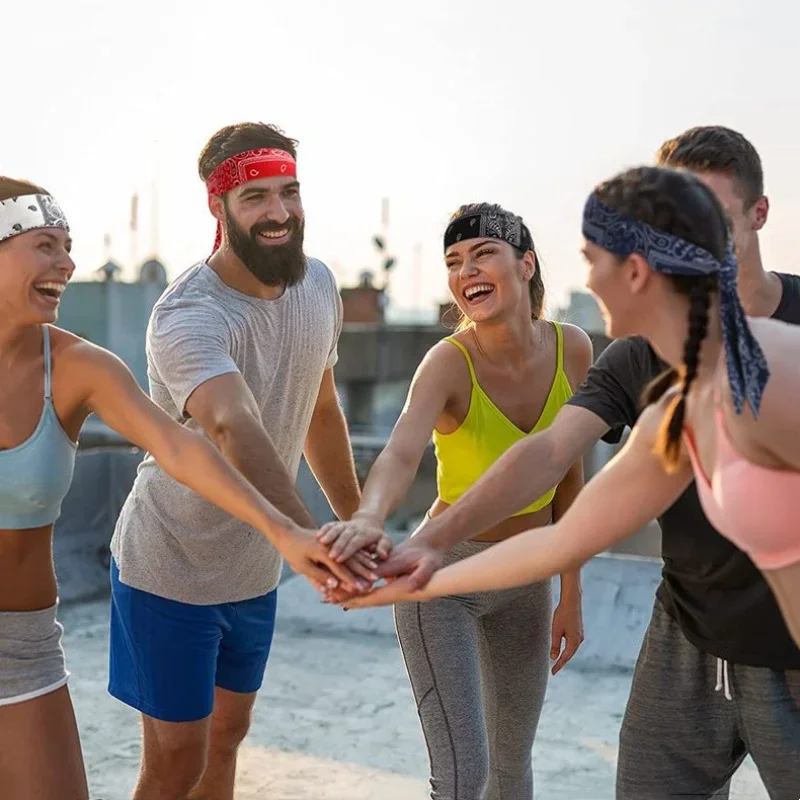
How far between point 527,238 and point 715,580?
1.29m

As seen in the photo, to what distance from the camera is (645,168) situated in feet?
7.42

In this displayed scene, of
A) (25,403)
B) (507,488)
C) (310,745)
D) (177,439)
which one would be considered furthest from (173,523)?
(310,745)

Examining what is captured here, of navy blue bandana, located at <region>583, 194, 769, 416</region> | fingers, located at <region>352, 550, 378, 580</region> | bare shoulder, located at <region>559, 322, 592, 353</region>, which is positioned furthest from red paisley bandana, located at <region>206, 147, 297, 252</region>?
navy blue bandana, located at <region>583, 194, 769, 416</region>

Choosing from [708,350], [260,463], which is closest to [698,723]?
[708,350]

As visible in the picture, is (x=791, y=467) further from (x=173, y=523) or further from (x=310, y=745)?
(x=310, y=745)

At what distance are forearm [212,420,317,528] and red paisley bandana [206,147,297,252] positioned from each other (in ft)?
2.67

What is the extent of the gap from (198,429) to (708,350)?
1737mm

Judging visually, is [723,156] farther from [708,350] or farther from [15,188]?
[15,188]

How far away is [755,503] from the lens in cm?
206

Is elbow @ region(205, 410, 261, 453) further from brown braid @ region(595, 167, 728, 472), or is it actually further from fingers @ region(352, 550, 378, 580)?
brown braid @ region(595, 167, 728, 472)

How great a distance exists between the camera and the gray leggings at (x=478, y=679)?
3262 mm

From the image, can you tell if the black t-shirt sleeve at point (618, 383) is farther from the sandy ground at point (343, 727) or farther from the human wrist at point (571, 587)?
the sandy ground at point (343, 727)

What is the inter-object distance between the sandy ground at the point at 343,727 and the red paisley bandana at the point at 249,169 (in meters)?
2.51

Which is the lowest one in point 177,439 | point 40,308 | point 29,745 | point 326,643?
point 326,643
